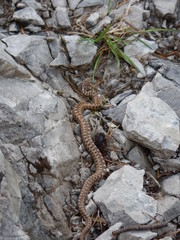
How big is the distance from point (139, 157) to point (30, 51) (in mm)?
3067

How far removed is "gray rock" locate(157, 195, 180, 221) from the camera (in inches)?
216

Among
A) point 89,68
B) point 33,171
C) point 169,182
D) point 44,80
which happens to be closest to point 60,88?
point 44,80

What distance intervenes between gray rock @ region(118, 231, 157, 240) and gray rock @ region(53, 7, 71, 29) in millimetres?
4765

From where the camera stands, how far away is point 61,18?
780 cm

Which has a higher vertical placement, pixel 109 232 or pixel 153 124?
pixel 153 124

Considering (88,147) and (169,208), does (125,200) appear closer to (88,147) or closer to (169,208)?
(169,208)

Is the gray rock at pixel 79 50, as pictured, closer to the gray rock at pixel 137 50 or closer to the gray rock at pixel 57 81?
the gray rock at pixel 57 81

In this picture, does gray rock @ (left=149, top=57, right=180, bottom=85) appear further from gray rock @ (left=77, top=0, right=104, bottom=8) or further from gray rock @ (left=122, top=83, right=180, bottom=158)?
gray rock @ (left=77, top=0, right=104, bottom=8)

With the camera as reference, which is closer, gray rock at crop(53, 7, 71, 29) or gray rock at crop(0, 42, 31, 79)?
gray rock at crop(0, 42, 31, 79)

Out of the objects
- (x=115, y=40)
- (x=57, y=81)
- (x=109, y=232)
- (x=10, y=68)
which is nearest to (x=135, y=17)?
(x=115, y=40)

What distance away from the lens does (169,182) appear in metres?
6.05

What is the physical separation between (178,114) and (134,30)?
2.46 metres

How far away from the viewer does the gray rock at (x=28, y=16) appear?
297 inches

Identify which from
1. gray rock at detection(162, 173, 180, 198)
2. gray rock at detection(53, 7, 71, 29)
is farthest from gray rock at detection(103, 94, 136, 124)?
gray rock at detection(53, 7, 71, 29)
